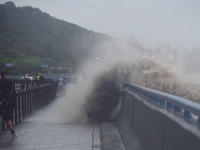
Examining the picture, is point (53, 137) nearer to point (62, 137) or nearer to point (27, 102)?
point (62, 137)

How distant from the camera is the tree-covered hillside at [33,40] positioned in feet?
282

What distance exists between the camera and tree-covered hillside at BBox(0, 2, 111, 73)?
8594 centimetres

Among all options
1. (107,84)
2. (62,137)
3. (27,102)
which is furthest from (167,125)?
(27,102)

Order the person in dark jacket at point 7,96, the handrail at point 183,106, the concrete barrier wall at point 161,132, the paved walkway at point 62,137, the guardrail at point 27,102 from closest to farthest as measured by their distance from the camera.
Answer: the handrail at point 183,106 < the concrete barrier wall at point 161,132 < the paved walkway at point 62,137 < the person in dark jacket at point 7,96 < the guardrail at point 27,102

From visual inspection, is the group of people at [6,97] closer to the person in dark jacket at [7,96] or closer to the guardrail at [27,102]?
the person in dark jacket at [7,96]

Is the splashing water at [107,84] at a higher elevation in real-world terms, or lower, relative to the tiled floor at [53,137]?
higher

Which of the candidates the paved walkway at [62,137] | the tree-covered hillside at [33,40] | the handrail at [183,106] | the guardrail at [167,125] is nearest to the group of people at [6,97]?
the paved walkway at [62,137]

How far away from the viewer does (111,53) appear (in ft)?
52.4

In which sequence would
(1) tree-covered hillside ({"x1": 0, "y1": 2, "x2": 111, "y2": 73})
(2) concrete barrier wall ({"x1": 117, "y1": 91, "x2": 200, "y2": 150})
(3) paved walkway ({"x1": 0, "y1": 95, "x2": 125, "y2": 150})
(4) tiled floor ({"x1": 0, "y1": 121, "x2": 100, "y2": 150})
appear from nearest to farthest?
(2) concrete barrier wall ({"x1": 117, "y1": 91, "x2": 200, "y2": 150}), (3) paved walkway ({"x1": 0, "y1": 95, "x2": 125, "y2": 150}), (4) tiled floor ({"x1": 0, "y1": 121, "x2": 100, "y2": 150}), (1) tree-covered hillside ({"x1": 0, "y1": 2, "x2": 111, "y2": 73})

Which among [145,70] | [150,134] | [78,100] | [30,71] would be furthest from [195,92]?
[30,71]

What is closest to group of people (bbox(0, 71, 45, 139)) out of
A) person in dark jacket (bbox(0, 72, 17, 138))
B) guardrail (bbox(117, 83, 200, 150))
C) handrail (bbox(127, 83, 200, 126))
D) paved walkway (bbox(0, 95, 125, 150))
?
person in dark jacket (bbox(0, 72, 17, 138))

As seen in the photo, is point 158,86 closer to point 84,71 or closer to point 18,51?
point 84,71

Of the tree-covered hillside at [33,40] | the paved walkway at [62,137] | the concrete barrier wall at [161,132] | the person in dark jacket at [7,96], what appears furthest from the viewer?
the tree-covered hillside at [33,40]

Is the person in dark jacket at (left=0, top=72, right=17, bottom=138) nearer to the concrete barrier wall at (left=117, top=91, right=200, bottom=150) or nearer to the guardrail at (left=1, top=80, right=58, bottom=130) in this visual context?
the guardrail at (left=1, top=80, right=58, bottom=130)
